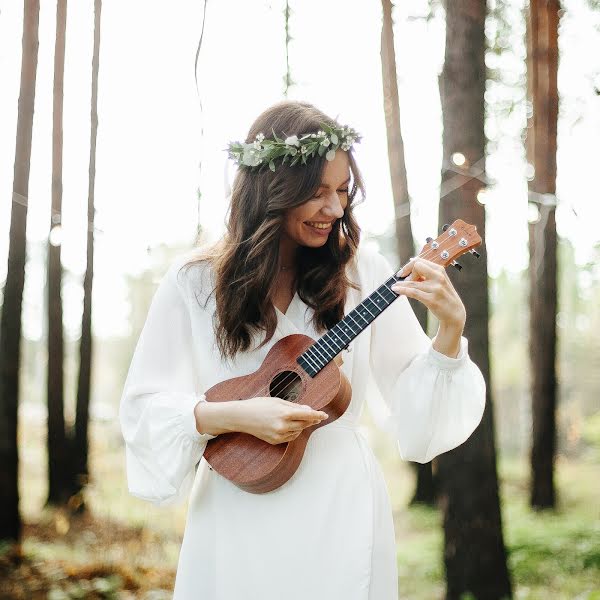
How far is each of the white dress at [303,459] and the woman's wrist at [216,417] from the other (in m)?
0.04

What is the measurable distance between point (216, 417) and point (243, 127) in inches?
112

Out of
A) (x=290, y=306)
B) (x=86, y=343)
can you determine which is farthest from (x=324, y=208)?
(x=86, y=343)

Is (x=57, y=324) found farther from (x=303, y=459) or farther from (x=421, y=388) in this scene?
(x=421, y=388)

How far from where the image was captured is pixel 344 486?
1991 millimetres

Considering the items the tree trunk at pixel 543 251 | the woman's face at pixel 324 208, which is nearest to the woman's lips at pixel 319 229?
the woman's face at pixel 324 208

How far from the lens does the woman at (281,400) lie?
1.94 meters

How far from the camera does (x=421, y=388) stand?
6.61 ft

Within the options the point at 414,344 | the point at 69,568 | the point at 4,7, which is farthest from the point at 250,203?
the point at 4,7

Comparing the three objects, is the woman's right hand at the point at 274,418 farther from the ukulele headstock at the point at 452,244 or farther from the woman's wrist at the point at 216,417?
the ukulele headstock at the point at 452,244

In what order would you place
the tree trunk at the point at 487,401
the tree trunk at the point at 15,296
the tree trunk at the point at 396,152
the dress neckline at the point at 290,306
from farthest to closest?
1. the tree trunk at the point at 396,152
2. the tree trunk at the point at 15,296
3. the tree trunk at the point at 487,401
4. the dress neckline at the point at 290,306

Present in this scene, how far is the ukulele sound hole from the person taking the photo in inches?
81.0

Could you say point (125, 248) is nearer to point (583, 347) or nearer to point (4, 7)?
point (4, 7)

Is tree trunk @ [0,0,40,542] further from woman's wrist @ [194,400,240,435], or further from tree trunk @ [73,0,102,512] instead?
woman's wrist @ [194,400,240,435]

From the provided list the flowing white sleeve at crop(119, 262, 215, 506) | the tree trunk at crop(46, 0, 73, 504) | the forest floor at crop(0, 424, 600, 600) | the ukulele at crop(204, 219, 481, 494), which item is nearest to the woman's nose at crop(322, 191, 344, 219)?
the ukulele at crop(204, 219, 481, 494)
